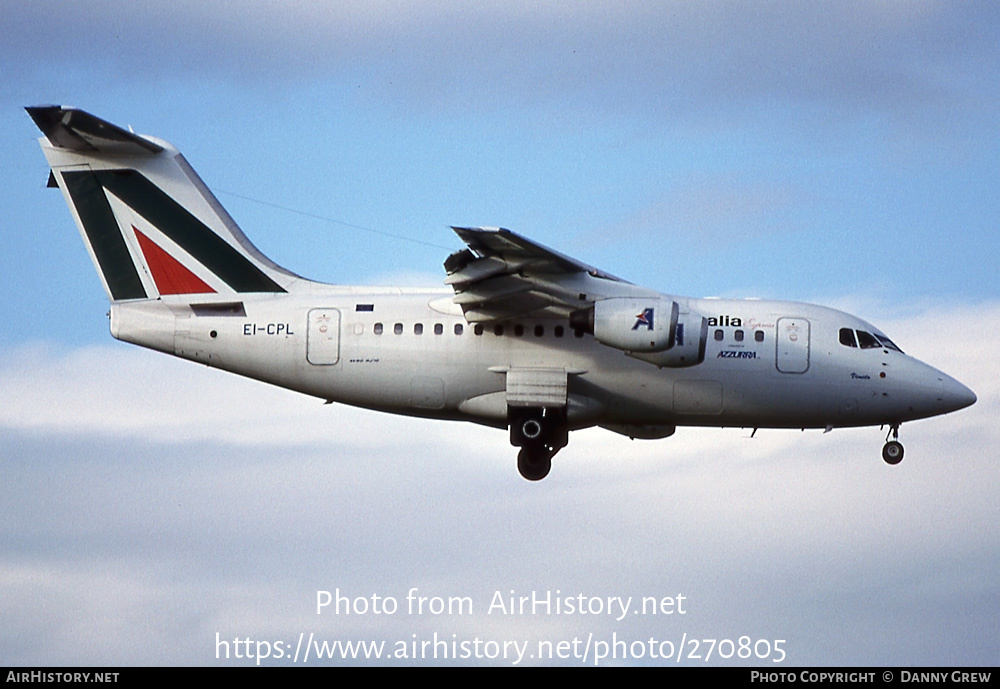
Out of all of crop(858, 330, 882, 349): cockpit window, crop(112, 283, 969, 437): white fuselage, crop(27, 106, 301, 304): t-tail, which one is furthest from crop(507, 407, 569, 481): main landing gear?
crop(858, 330, 882, 349): cockpit window

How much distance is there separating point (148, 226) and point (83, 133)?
1849 millimetres

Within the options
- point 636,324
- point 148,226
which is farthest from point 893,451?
point 148,226

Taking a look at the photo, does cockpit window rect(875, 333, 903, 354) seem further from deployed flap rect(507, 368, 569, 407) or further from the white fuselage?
deployed flap rect(507, 368, 569, 407)

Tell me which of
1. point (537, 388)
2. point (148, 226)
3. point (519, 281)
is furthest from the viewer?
point (148, 226)

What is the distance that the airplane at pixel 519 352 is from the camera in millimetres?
24031

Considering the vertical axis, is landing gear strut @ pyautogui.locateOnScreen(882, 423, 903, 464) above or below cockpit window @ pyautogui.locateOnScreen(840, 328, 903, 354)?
below

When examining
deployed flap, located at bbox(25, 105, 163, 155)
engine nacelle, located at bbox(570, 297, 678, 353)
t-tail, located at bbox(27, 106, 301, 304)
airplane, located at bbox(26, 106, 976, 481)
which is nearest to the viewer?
engine nacelle, located at bbox(570, 297, 678, 353)

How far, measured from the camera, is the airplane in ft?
78.8

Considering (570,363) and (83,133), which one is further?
(83,133)

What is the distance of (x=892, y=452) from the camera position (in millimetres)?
24953

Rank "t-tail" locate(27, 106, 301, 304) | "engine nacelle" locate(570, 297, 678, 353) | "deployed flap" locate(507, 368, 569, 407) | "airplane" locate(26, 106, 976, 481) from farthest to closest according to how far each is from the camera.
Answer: "t-tail" locate(27, 106, 301, 304) < "airplane" locate(26, 106, 976, 481) < "deployed flap" locate(507, 368, 569, 407) < "engine nacelle" locate(570, 297, 678, 353)

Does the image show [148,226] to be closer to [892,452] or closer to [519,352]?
[519,352]

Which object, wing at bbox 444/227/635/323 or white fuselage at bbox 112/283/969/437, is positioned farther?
white fuselage at bbox 112/283/969/437

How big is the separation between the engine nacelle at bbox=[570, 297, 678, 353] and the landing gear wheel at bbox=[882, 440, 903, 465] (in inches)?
187
